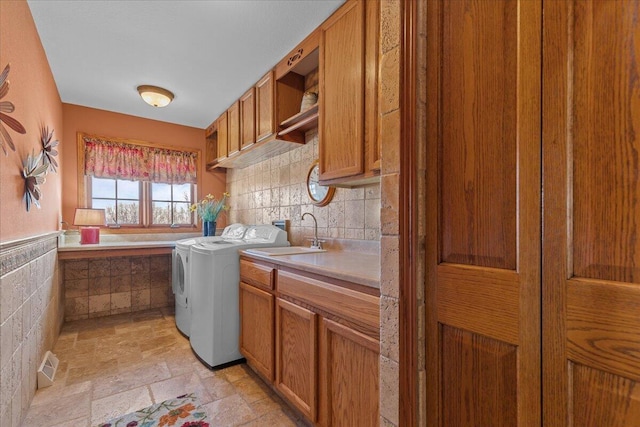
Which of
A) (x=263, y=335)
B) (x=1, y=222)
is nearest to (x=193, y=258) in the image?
(x=263, y=335)

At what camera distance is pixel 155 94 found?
9.37 feet

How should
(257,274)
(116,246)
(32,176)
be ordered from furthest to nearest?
(116,246), (257,274), (32,176)

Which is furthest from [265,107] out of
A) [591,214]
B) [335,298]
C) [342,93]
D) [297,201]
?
[591,214]

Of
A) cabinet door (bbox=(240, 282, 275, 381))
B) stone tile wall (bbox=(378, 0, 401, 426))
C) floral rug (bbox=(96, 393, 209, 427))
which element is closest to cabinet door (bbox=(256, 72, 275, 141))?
cabinet door (bbox=(240, 282, 275, 381))

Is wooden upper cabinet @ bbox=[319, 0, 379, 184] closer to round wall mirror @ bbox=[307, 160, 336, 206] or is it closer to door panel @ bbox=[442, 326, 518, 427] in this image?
round wall mirror @ bbox=[307, 160, 336, 206]

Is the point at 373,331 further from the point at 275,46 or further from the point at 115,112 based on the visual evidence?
the point at 115,112

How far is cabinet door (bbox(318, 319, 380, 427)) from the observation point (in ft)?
3.83

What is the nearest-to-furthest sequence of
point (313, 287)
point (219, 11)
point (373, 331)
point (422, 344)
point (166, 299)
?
point (422, 344), point (373, 331), point (313, 287), point (219, 11), point (166, 299)

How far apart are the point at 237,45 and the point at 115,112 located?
2317 mm

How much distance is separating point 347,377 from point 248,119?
2.46 metres

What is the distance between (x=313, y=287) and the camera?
58.1 inches

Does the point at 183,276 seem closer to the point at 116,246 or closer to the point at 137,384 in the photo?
the point at 116,246

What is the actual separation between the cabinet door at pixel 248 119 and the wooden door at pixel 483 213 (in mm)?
2227

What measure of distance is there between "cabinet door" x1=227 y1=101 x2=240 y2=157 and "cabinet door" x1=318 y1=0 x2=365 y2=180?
146cm
